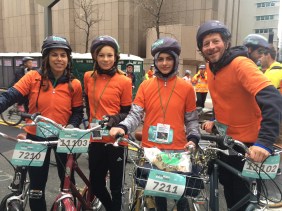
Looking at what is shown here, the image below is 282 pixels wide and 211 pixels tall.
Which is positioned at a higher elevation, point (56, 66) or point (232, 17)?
point (232, 17)

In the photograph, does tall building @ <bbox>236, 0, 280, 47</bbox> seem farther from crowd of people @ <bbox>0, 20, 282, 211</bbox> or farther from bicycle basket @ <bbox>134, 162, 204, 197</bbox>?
bicycle basket @ <bbox>134, 162, 204, 197</bbox>

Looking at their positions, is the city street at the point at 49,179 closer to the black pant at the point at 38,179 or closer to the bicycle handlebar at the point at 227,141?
the black pant at the point at 38,179

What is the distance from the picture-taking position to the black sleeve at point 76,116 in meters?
2.93

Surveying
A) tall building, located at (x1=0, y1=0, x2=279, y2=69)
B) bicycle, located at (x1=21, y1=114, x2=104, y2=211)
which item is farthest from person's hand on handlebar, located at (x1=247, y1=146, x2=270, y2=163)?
tall building, located at (x1=0, y1=0, x2=279, y2=69)

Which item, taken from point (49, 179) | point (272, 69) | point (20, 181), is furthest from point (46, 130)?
point (272, 69)

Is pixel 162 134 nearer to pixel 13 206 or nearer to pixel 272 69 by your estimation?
pixel 13 206

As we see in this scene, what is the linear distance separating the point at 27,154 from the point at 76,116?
67cm

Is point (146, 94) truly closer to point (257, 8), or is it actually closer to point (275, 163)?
point (275, 163)

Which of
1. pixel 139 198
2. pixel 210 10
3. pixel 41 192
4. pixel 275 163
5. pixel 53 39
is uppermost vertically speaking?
pixel 210 10

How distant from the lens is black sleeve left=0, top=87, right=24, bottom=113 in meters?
2.64

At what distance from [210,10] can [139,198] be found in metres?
29.0

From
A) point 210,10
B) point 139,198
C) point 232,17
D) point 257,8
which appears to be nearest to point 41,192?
point 139,198

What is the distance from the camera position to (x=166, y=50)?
261cm

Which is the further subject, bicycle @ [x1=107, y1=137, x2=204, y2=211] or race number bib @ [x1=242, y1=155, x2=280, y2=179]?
race number bib @ [x1=242, y1=155, x2=280, y2=179]
